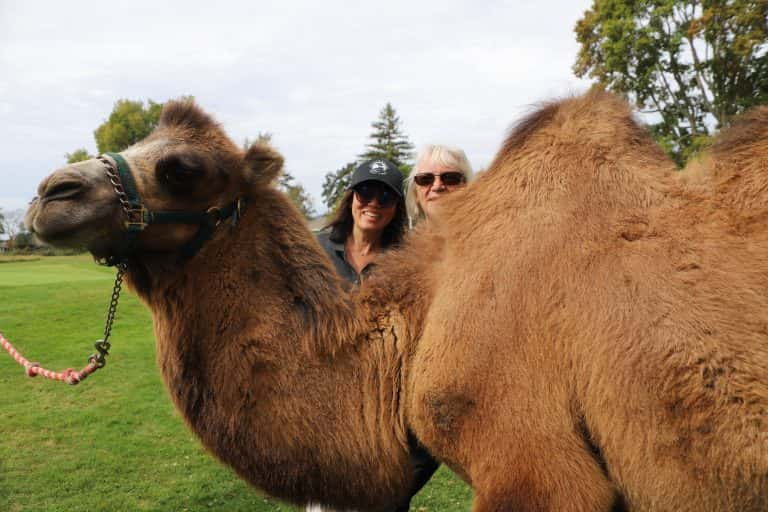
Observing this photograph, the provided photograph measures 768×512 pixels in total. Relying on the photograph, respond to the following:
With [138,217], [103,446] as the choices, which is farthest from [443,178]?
→ [103,446]

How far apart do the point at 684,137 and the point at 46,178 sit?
2024 cm

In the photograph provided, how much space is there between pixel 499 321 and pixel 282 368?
3.46ft

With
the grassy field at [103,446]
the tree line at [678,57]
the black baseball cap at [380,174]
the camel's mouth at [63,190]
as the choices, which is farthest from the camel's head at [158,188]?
the tree line at [678,57]

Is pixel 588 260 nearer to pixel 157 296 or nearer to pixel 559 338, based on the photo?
pixel 559 338

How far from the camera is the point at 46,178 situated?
2.54 metres

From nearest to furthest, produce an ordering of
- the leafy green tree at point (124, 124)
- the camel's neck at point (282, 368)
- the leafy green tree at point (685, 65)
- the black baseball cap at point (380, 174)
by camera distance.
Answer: the camel's neck at point (282, 368)
the black baseball cap at point (380, 174)
the leafy green tree at point (685, 65)
the leafy green tree at point (124, 124)

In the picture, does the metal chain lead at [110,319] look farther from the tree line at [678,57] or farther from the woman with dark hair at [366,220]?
the tree line at [678,57]

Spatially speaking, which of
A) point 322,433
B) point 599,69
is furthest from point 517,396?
point 599,69

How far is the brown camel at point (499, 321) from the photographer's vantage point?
211 cm

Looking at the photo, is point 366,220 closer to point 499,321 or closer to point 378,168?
point 378,168

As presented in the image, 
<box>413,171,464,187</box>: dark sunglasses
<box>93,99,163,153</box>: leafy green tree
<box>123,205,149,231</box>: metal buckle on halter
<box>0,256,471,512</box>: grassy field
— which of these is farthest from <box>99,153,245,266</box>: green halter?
<box>93,99,163,153</box>: leafy green tree

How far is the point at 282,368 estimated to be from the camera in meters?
2.69

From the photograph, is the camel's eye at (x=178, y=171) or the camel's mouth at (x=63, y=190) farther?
the camel's eye at (x=178, y=171)

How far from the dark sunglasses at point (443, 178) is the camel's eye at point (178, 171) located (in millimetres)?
2159
